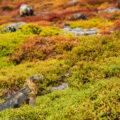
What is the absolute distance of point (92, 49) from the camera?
10938 mm

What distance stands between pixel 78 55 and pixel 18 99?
18.2ft

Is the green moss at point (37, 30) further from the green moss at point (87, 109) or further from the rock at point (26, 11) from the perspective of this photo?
the rock at point (26, 11)

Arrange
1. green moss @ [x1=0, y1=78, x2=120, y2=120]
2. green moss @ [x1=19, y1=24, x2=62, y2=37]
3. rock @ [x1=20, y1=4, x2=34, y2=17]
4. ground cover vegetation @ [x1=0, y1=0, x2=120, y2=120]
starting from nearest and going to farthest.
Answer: green moss @ [x1=0, y1=78, x2=120, y2=120] < ground cover vegetation @ [x1=0, y1=0, x2=120, y2=120] < green moss @ [x1=19, y1=24, x2=62, y2=37] < rock @ [x1=20, y1=4, x2=34, y2=17]

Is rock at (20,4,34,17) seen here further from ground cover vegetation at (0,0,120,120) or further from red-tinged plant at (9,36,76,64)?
red-tinged plant at (9,36,76,64)

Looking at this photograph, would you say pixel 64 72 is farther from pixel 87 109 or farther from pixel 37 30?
pixel 37 30

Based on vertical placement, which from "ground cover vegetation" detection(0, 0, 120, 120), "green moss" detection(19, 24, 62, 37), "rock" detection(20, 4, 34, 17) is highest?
"rock" detection(20, 4, 34, 17)

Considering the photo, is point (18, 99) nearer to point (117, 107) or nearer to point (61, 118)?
point (61, 118)

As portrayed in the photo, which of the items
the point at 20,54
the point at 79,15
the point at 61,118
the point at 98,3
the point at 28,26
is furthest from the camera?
the point at 98,3

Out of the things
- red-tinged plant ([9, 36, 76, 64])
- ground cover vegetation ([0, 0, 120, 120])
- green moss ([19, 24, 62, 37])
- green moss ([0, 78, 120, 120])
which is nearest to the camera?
green moss ([0, 78, 120, 120])

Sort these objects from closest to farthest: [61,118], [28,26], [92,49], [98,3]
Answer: [61,118] → [92,49] → [28,26] → [98,3]

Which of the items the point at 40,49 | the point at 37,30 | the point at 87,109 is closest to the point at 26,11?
the point at 37,30

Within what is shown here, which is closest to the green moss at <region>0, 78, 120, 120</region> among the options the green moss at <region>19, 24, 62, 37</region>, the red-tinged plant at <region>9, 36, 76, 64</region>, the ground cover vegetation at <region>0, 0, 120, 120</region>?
the ground cover vegetation at <region>0, 0, 120, 120</region>

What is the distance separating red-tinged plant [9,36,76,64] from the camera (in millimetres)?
12691

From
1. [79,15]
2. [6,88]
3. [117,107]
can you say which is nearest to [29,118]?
[117,107]
